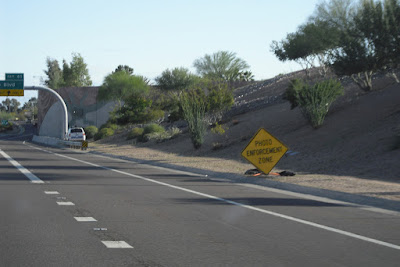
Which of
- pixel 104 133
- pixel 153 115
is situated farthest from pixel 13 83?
pixel 153 115

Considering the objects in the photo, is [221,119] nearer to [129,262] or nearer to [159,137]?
[159,137]

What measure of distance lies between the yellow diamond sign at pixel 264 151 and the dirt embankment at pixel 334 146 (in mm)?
523

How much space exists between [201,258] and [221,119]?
48.6m

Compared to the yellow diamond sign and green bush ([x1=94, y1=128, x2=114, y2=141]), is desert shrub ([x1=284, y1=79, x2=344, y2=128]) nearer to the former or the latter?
the yellow diamond sign

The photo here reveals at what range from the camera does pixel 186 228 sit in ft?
36.8

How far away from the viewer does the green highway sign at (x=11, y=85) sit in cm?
6357

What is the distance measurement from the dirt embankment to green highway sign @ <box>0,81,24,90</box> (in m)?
16.0

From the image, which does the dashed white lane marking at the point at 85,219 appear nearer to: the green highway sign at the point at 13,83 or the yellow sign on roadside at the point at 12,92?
the yellow sign on roadside at the point at 12,92

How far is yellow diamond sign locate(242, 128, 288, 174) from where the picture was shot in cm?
2211

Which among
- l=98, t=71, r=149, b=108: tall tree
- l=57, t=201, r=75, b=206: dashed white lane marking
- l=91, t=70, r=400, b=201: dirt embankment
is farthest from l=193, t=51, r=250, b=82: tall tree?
l=57, t=201, r=75, b=206: dashed white lane marking

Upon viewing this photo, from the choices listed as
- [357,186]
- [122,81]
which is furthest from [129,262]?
[122,81]

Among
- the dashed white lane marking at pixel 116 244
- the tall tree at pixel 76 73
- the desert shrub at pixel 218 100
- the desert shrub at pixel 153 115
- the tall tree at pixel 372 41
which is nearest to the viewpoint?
the dashed white lane marking at pixel 116 244

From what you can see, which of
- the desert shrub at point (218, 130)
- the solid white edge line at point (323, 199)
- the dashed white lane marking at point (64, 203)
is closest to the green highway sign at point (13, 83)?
the desert shrub at point (218, 130)

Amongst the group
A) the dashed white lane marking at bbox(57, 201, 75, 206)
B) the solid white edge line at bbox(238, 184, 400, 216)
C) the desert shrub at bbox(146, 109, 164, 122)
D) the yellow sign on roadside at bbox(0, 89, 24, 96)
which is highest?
the yellow sign on roadside at bbox(0, 89, 24, 96)
